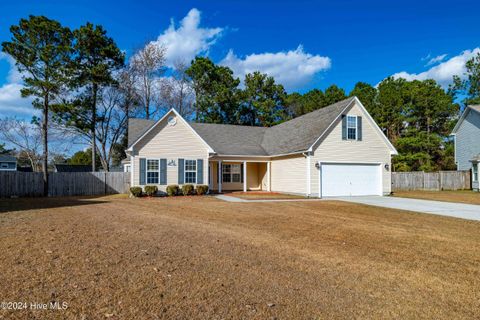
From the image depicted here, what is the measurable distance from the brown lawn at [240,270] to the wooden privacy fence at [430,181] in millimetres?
16746

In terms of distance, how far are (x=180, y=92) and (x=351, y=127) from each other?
22794mm

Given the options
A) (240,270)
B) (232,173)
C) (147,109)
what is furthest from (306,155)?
(147,109)

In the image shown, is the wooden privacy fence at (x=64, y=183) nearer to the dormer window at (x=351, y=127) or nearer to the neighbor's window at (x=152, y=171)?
the neighbor's window at (x=152, y=171)

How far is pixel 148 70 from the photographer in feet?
103

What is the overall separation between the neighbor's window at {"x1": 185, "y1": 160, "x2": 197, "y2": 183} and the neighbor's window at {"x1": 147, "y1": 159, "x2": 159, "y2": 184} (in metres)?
1.95

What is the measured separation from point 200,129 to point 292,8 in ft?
37.5

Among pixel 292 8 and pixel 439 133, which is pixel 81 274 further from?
pixel 439 133

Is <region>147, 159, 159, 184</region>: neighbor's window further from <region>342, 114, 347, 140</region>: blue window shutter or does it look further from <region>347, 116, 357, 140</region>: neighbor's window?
<region>347, 116, 357, 140</region>: neighbor's window

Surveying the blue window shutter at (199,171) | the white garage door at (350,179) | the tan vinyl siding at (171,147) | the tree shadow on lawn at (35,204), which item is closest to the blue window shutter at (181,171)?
the tan vinyl siding at (171,147)

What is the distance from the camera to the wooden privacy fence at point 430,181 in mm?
24197

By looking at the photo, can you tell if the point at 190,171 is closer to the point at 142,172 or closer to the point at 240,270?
the point at 142,172

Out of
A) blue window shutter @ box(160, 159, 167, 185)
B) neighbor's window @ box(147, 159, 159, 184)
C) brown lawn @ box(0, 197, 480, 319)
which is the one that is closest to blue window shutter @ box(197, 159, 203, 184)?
blue window shutter @ box(160, 159, 167, 185)

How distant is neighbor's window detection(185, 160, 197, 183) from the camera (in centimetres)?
1898

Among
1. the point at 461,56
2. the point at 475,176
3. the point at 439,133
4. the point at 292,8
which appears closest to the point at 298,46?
the point at 292,8
